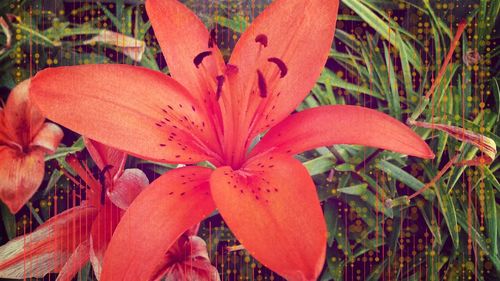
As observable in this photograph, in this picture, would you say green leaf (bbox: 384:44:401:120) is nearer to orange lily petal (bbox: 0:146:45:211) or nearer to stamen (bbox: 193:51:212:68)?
stamen (bbox: 193:51:212:68)

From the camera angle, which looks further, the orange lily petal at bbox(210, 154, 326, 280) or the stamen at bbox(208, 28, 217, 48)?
the stamen at bbox(208, 28, 217, 48)

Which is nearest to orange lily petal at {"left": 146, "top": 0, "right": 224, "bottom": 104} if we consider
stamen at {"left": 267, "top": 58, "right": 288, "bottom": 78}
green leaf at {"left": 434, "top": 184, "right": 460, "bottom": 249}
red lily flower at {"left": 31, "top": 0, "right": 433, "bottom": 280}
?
red lily flower at {"left": 31, "top": 0, "right": 433, "bottom": 280}

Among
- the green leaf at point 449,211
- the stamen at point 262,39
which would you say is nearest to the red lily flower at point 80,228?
the stamen at point 262,39

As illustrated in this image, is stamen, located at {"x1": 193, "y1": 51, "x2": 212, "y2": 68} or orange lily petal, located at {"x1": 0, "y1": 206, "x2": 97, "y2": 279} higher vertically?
stamen, located at {"x1": 193, "y1": 51, "x2": 212, "y2": 68}

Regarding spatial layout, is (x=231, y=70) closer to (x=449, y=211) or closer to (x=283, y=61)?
(x=283, y=61)

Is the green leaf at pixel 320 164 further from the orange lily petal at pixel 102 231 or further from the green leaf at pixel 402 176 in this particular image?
the orange lily petal at pixel 102 231

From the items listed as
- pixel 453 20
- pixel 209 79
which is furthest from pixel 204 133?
pixel 453 20
